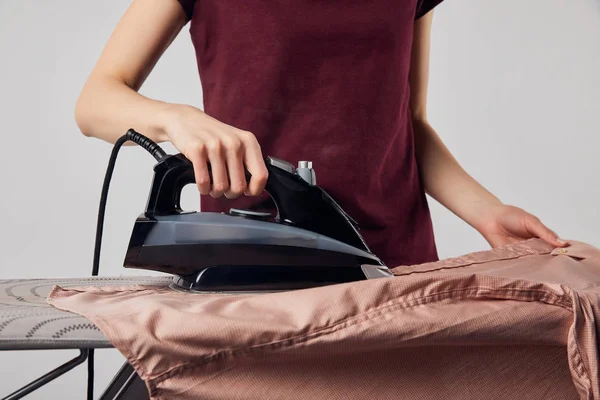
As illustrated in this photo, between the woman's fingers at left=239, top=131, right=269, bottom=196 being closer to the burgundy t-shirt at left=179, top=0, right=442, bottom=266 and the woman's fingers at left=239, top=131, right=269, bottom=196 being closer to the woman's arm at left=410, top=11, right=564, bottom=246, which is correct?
the burgundy t-shirt at left=179, top=0, right=442, bottom=266

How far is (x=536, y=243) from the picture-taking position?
949 millimetres

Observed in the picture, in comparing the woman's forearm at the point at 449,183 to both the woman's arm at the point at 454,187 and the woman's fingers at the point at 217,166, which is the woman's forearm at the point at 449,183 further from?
the woman's fingers at the point at 217,166

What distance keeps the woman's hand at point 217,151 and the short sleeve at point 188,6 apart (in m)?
0.32

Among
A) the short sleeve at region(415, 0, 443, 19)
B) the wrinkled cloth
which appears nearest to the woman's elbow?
the wrinkled cloth

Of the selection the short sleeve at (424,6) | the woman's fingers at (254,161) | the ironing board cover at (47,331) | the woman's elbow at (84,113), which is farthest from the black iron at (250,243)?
the short sleeve at (424,6)

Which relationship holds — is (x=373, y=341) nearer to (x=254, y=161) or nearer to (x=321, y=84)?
(x=254, y=161)

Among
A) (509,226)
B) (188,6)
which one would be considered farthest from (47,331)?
(509,226)

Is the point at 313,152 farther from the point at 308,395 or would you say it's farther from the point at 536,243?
the point at 308,395

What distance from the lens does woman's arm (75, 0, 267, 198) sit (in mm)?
711

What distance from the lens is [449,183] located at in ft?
3.80

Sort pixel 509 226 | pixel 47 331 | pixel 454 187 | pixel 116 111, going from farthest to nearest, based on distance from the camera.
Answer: pixel 454 187 < pixel 509 226 < pixel 116 111 < pixel 47 331

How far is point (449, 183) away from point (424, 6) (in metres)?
0.32

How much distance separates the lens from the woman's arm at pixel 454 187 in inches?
40.5

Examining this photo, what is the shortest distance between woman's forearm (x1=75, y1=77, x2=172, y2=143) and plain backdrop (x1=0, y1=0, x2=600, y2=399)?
1.16 meters
